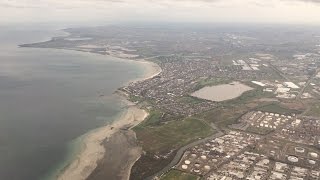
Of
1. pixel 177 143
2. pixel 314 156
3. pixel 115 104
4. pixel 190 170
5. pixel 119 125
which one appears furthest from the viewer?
pixel 115 104

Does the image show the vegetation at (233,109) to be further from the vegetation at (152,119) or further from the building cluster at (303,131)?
the building cluster at (303,131)

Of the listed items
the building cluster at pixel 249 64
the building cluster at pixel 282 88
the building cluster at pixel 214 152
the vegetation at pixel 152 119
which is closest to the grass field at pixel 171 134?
the vegetation at pixel 152 119

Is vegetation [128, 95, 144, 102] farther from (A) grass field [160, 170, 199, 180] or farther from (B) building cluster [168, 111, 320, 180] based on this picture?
(A) grass field [160, 170, 199, 180]

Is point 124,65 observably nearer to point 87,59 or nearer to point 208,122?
point 87,59

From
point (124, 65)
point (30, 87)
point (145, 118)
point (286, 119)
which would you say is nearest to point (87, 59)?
point (124, 65)

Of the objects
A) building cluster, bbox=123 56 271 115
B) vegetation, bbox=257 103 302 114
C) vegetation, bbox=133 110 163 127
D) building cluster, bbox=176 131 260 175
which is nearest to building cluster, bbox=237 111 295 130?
vegetation, bbox=257 103 302 114

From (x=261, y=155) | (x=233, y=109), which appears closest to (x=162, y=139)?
(x=261, y=155)

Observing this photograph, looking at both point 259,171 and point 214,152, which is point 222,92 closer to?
point 214,152

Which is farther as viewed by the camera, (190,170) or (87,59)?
(87,59)
